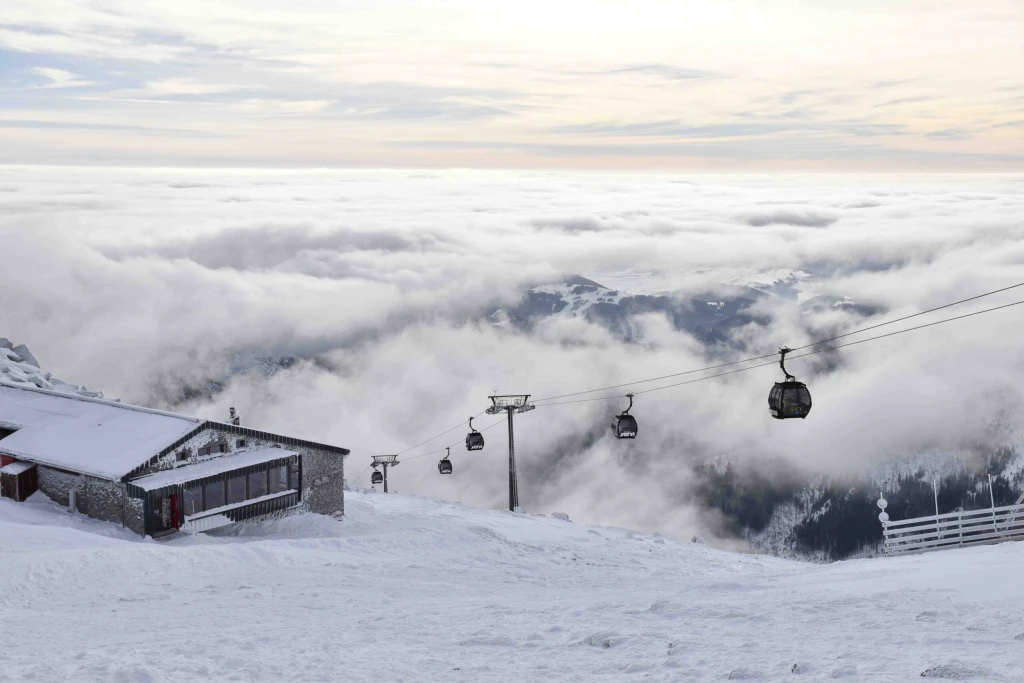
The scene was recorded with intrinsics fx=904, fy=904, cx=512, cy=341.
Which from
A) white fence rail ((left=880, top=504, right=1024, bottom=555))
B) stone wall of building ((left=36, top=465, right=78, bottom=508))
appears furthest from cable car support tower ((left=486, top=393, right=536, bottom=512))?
white fence rail ((left=880, top=504, right=1024, bottom=555))

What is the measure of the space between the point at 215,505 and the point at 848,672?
27037 millimetres

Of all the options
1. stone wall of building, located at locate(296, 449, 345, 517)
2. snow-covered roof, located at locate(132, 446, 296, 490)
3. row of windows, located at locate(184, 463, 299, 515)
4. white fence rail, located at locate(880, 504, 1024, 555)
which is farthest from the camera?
stone wall of building, located at locate(296, 449, 345, 517)

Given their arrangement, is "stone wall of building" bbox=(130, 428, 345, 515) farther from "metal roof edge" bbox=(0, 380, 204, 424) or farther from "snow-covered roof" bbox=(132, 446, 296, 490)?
"metal roof edge" bbox=(0, 380, 204, 424)

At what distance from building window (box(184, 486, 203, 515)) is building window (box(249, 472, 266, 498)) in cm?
214

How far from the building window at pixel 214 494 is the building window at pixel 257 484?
1275mm

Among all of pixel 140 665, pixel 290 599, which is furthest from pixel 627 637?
pixel 290 599

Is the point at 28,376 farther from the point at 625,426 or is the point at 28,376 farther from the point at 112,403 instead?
the point at 625,426

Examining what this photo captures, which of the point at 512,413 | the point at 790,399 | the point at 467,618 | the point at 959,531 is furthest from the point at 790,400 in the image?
the point at 512,413

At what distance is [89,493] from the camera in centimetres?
3297

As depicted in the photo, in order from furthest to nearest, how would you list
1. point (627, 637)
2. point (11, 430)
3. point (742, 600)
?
1. point (11, 430)
2. point (742, 600)
3. point (627, 637)

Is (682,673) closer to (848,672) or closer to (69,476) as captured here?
(848,672)

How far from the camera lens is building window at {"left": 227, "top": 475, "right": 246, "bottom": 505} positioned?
33.9m

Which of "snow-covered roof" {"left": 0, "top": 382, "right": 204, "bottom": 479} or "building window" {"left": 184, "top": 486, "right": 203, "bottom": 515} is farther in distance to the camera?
"snow-covered roof" {"left": 0, "top": 382, "right": 204, "bottom": 479}

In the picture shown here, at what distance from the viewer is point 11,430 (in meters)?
38.6
